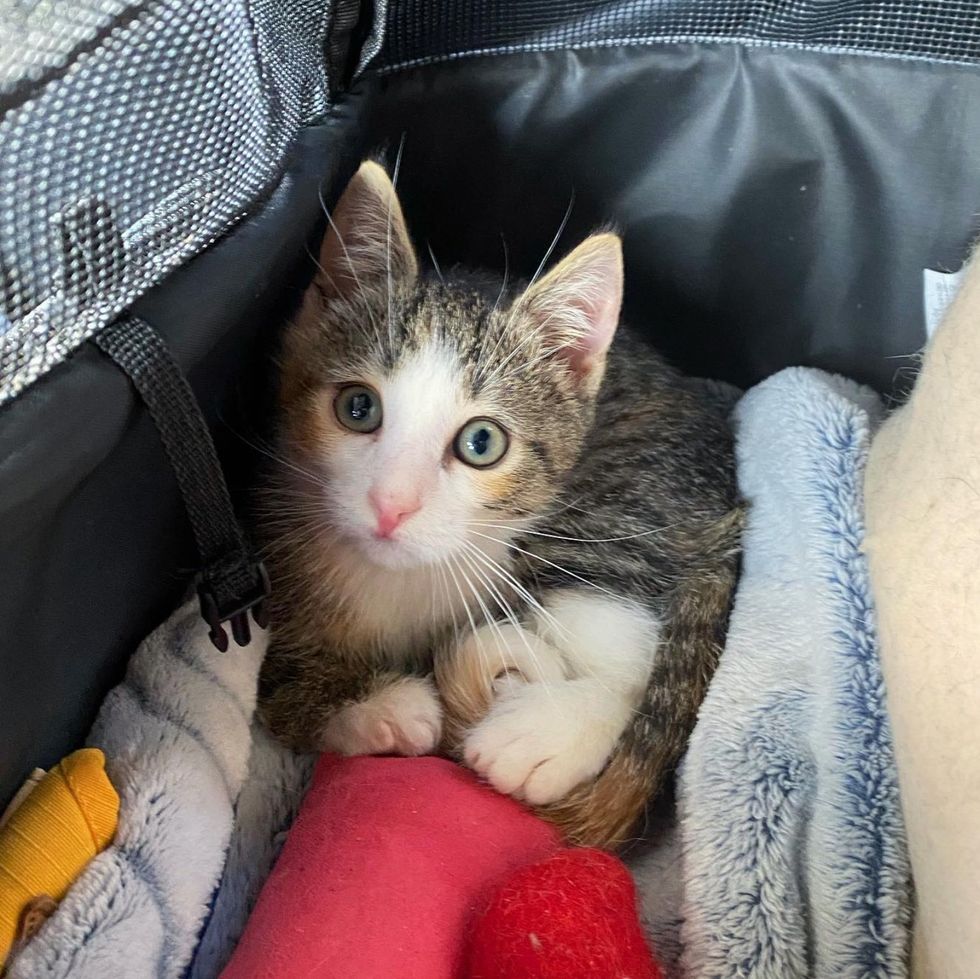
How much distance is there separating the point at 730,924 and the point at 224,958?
18.6 inches

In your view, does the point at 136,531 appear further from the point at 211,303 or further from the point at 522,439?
the point at 522,439

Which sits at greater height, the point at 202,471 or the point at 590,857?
the point at 202,471

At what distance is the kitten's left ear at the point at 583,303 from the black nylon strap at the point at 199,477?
0.47 metres

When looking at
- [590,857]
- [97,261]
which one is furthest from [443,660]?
[97,261]

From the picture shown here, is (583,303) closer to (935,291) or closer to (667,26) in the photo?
(667,26)

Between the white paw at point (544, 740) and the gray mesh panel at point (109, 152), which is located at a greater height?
the gray mesh panel at point (109, 152)

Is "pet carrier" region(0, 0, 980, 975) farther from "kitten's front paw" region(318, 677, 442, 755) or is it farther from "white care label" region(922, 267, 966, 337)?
"kitten's front paw" region(318, 677, 442, 755)

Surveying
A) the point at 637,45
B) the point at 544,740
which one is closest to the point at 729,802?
the point at 544,740

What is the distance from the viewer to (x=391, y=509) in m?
0.98

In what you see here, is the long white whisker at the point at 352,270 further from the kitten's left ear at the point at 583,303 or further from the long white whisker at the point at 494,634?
the long white whisker at the point at 494,634

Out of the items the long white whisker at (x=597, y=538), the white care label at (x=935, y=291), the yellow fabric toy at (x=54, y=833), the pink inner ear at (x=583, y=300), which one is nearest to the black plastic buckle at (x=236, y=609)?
the yellow fabric toy at (x=54, y=833)

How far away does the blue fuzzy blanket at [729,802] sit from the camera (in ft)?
2.71

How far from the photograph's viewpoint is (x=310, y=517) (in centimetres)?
117

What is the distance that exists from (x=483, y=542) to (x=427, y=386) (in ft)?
0.68
